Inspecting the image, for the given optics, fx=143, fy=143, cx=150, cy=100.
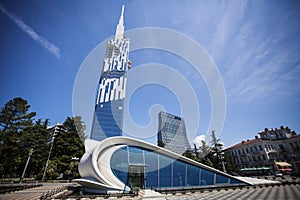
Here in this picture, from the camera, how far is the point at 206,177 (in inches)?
546

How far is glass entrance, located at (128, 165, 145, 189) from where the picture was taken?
39.4ft

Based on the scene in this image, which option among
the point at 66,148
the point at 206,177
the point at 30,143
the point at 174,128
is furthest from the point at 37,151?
the point at 174,128

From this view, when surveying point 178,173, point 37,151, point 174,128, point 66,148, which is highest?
point 174,128

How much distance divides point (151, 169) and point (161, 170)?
98 cm

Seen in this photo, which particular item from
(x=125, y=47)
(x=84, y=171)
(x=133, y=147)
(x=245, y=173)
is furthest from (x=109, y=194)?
(x=245, y=173)

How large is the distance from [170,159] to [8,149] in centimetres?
2369

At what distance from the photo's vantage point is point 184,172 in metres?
13.7

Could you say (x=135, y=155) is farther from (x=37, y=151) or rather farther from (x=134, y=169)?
(x=37, y=151)

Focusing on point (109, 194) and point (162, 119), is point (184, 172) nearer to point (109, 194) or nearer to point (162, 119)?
point (109, 194)

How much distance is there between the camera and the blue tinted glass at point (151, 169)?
1261 centimetres

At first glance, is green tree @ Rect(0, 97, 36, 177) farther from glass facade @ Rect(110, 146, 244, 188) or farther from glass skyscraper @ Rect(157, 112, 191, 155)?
glass skyscraper @ Rect(157, 112, 191, 155)

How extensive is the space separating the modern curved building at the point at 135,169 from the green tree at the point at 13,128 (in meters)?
15.9

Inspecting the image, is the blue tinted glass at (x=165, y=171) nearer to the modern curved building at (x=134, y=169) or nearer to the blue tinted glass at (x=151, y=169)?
the modern curved building at (x=134, y=169)

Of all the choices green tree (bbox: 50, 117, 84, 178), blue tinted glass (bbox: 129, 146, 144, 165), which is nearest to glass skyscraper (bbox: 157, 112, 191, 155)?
green tree (bbox: 50, 117, 84, 178)
